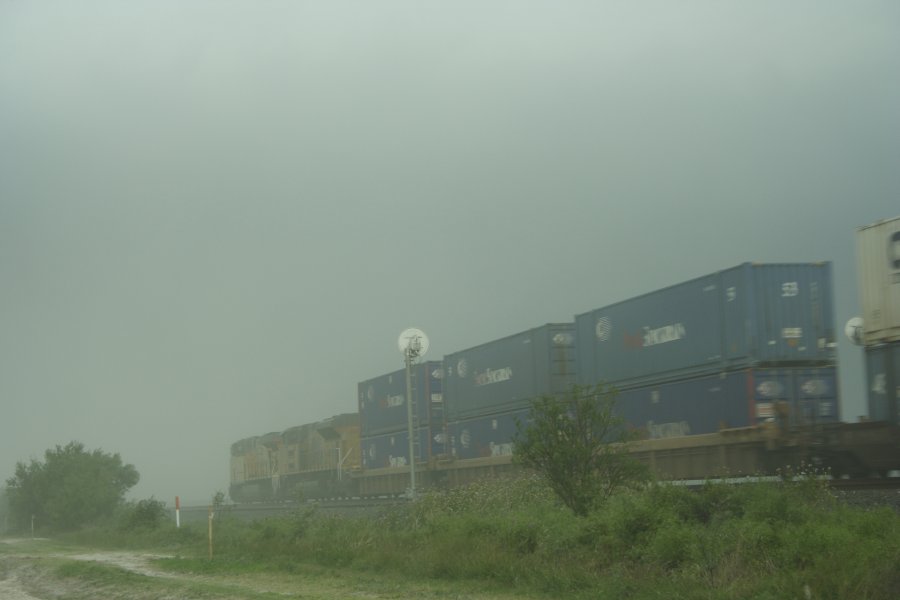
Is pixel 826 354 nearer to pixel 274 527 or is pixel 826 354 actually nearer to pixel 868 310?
pixel 868 310

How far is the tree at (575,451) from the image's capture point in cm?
1658

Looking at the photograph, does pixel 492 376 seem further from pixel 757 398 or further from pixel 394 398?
pixel 757 398

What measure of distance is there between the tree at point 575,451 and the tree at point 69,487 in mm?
36322

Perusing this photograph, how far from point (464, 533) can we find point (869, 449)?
27.8ft

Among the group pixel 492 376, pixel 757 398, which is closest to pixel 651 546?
pixel 757 398

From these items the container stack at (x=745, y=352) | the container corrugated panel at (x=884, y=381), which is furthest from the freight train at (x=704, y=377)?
the container corrugated panel at (x=884, y=381)

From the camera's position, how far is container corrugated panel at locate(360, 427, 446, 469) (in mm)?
36094

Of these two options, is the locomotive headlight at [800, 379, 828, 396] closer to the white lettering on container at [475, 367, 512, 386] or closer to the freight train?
the freight train

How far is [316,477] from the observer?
48188mm

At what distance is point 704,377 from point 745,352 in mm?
1603

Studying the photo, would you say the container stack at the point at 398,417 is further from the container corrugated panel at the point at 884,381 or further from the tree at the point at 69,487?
the container corrugated panel at the point at 884,381

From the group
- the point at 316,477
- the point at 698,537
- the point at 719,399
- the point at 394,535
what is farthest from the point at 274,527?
the point at 316,477

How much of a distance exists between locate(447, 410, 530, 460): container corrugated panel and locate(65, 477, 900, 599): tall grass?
9.01 meters

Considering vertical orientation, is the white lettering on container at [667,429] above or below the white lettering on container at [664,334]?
below
